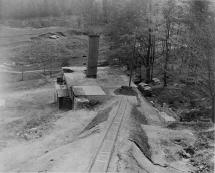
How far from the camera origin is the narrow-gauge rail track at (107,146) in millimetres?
12789

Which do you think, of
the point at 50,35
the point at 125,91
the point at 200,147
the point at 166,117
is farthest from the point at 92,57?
the point at 50,35

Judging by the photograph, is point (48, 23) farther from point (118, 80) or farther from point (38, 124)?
point (38, 124)

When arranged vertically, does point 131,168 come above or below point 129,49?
below

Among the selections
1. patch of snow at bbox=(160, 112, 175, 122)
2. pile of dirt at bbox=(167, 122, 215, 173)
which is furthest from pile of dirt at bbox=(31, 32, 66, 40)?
pile of dirt at bbox=(167, 122, 215, 173)

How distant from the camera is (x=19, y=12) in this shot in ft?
323

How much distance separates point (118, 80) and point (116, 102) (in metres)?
7.88

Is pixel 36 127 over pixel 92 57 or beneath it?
beneath

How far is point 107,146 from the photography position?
49.4 ft

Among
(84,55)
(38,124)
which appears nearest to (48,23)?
(84,55)

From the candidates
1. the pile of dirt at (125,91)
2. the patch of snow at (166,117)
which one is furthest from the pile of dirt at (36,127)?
the patch of snow at (166,117)

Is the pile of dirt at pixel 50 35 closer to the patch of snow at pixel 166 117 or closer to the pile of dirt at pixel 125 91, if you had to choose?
the pile of dirt at pixel 125 91

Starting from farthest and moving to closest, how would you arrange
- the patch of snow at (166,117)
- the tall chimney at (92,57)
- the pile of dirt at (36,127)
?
the tall chimney at (92,57) → the patch of snow at (166,117) → the pile of dirt at (36,127)

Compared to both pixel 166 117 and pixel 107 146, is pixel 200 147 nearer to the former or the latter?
pixel 107 146

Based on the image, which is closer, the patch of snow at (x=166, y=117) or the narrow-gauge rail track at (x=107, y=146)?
the narrow-gauge rail track at (x=107, y=146)
